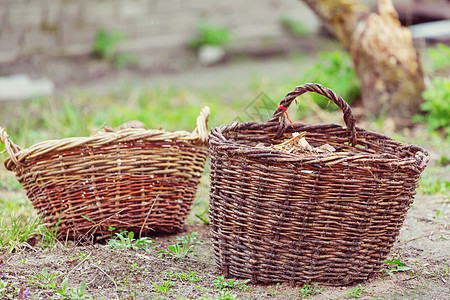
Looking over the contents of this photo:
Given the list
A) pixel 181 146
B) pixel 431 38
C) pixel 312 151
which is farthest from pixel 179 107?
pixel 431 38

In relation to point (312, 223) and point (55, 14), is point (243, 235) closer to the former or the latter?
point (312, 223)

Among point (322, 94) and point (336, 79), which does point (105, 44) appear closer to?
point (336, 79)

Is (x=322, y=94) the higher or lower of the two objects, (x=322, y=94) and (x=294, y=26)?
the higher

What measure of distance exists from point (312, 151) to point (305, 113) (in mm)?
3258

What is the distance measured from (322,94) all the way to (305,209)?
19.5 inches

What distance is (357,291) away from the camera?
6.83 feet

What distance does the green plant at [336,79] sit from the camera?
548 cm

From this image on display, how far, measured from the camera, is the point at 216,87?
290 inches

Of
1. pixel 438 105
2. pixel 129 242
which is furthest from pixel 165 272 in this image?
pixel 438 105

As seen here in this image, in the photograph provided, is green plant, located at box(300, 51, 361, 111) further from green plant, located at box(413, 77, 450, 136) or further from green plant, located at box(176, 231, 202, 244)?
green plant, located at box(176, 231, 202, 244)

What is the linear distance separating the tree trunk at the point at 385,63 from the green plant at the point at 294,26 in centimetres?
424

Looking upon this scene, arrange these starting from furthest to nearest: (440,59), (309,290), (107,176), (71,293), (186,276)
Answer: (440,59) → (107,176) → (186,276) → (309,290) → (71,293)

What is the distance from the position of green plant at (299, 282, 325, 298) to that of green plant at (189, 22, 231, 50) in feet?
23.3

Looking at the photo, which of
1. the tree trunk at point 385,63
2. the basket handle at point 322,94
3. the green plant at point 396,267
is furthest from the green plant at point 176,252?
the tree trunk at point 385,63
